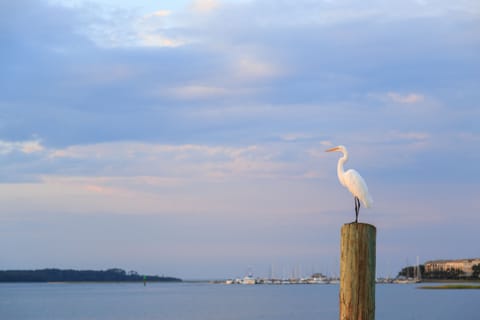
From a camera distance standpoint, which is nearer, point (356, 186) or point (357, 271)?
point (357, 271)

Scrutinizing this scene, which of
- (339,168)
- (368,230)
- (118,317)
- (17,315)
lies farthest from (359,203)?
(17,315)

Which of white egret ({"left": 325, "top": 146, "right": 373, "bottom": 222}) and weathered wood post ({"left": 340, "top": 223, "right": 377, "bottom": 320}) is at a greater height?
white egret ({"left": 325, "top": 146, "right": 373, "bottom": 222})

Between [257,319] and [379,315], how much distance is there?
16.0m

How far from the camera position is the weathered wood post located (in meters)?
7.89

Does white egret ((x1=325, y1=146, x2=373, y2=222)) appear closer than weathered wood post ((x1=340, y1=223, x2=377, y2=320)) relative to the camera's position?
No

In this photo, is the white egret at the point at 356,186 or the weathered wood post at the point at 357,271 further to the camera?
the white egret at the point at 356,186

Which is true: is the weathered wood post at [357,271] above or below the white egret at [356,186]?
below

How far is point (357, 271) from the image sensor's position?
7887 mm

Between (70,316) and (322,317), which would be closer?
(322,317)

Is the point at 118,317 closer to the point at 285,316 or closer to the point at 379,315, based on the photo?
the point at 285,316

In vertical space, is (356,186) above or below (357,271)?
above

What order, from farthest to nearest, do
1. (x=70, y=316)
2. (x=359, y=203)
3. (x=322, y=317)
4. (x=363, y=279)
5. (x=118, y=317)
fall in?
1. (x=70, y=316)
2. (x=118, y=317)
3. (x=322, y=317)
4. (x=359, y=203)
5. (x=363, y=279)

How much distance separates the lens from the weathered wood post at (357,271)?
7.89 m

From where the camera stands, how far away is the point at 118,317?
98.1 metres
